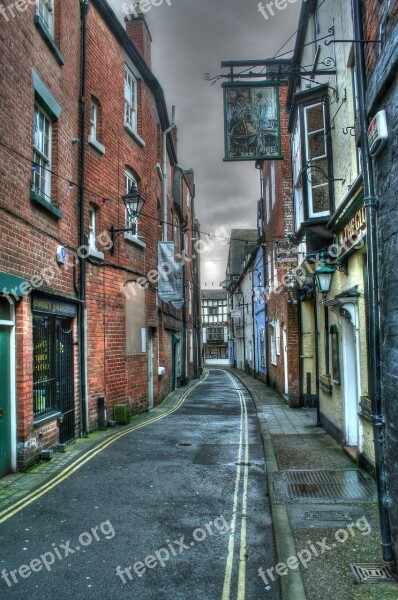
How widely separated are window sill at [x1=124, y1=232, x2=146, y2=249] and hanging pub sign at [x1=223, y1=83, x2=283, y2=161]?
15.7 feet

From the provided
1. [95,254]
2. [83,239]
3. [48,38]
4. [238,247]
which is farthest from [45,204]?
[238,247]

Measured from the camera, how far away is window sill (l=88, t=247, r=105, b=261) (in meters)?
11.3

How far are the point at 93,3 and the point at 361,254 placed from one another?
9.62 metres

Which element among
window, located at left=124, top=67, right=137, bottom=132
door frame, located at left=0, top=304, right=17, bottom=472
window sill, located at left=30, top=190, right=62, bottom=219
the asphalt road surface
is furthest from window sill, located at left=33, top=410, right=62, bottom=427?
window, located at left=124, top=67, right=137, bottom=132

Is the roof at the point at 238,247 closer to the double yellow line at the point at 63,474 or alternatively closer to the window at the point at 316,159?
the double yellow line at the point at 63,474

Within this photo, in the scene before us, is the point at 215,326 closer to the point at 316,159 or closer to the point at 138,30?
the point at 138,30

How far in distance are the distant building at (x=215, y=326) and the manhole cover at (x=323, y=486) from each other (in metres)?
62.2

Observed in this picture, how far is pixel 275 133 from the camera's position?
9891 mm

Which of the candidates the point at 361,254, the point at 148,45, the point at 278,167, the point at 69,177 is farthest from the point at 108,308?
the point at 148,45

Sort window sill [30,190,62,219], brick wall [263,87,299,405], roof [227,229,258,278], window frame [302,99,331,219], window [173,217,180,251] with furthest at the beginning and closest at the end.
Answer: roof [227,229,258,278] < window [173,217,180,251] < brick wall [263,87,299,405] < window frame [302,99,331,219] < window sill [30,190,62,219]

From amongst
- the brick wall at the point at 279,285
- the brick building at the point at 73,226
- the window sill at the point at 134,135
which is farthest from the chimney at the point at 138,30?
the brick wall at the point at 279,285

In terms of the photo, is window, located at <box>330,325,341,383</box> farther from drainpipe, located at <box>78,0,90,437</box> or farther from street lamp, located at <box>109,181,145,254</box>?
street lamp, located at <box>109,181,145,254</box>

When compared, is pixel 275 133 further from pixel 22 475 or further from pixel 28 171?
pixel 22 475

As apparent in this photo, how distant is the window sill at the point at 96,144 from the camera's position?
37.8ft
